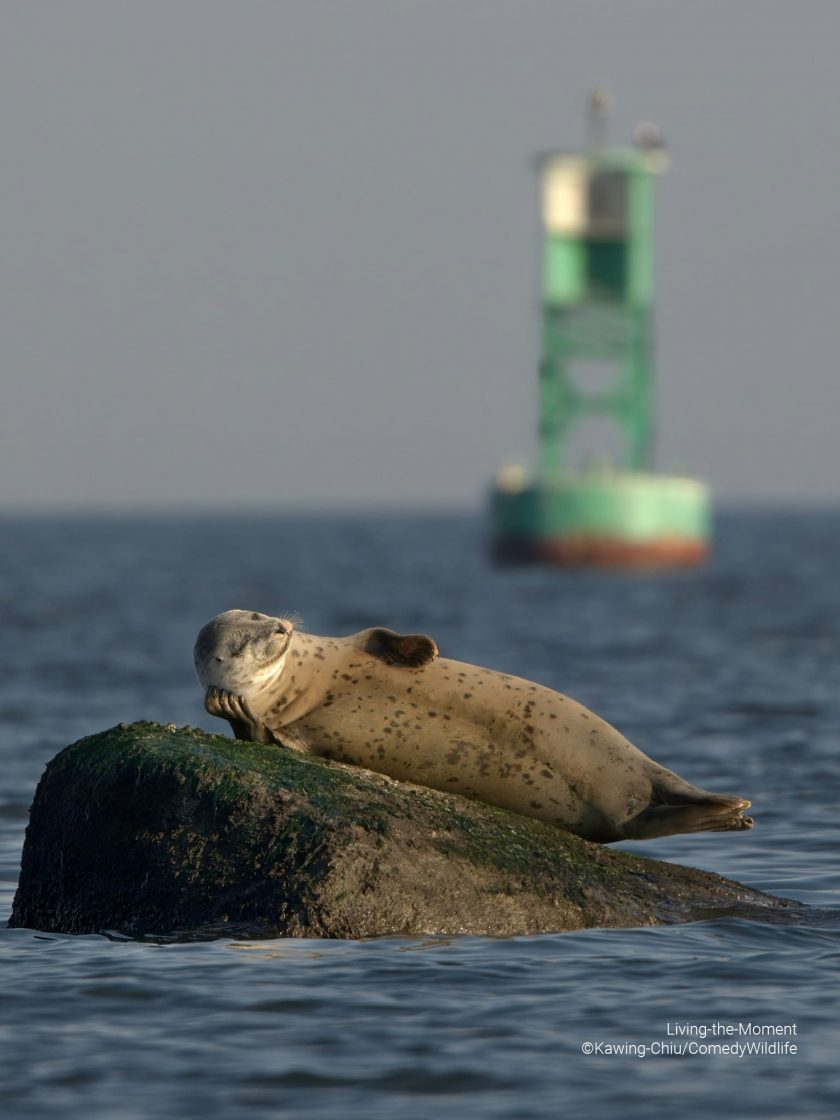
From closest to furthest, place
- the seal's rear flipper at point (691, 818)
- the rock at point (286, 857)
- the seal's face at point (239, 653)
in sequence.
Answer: the rock at point (286, 857) < the seal's face at point (239, 653) < the seal's rear flipper at point (691, 818)

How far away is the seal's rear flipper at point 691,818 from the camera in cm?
826

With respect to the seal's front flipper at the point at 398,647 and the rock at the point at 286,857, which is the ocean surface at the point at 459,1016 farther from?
the seal's front flipper at the point at 398,647

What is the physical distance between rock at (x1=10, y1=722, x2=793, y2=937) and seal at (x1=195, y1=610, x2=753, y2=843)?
0.21 metres

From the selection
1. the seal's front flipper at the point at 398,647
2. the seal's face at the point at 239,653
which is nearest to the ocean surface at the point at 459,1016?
the seal's face at the point at 239,653

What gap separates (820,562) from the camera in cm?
7375

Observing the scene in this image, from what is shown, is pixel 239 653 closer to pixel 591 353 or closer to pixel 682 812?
pixel 682 812

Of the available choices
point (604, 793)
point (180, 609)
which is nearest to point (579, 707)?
point (604, 793)

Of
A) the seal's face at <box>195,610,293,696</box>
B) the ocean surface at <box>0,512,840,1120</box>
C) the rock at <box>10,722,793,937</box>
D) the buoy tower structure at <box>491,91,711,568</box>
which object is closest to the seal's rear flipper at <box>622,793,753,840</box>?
the rock at <box>10,722,793,937</box>

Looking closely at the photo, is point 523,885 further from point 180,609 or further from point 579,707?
point 180,609

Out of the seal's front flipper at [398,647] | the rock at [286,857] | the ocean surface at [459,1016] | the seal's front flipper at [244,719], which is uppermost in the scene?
the seal's front flipper at [398,647]

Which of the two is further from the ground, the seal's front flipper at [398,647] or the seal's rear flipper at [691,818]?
the seal's front flipper at [398,647]

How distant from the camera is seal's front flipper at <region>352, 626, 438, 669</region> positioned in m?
8.43

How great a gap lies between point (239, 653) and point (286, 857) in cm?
99

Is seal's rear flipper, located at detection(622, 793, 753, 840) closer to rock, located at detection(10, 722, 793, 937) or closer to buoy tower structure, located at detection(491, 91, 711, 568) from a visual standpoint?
rock, located at detection(10, 722, 793, 937)
